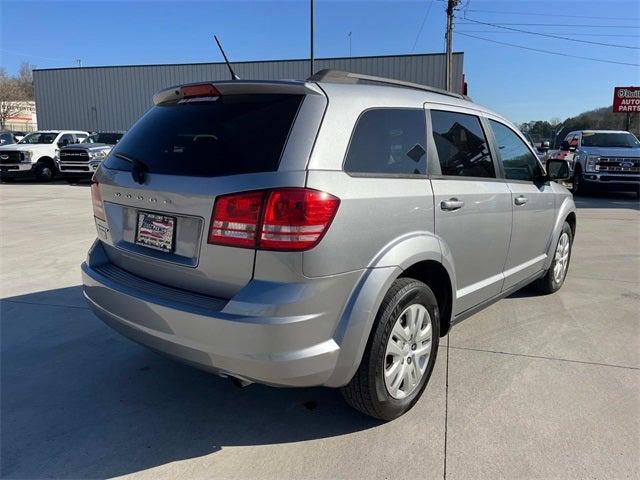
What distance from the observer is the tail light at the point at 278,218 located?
7.13 feet

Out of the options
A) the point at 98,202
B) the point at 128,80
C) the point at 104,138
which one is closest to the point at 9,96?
the point at 128,80

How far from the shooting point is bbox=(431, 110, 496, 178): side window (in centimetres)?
313

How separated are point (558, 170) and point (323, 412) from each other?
317cm

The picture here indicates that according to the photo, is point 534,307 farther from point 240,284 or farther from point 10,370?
point 10,370

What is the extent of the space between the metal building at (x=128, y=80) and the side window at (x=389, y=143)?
87.8 feet

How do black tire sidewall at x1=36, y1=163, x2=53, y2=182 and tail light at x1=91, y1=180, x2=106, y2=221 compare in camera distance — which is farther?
black tire sidewall at x1=36, y1=163, x2=53, y2=182

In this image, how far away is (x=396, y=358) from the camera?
2.75 meters

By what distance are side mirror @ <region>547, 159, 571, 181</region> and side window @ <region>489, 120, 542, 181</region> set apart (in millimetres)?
245

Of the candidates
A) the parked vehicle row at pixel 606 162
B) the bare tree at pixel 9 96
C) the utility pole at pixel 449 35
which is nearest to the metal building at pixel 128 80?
the utility pole at pixel 449 35

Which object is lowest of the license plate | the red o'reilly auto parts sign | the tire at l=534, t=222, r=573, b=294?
the tire at l=534, t=222, r=573, b=294

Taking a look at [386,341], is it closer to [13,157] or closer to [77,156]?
[77,156]

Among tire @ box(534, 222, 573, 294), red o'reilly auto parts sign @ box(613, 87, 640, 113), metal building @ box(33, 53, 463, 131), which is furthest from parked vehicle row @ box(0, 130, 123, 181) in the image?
red o'reilly auto parts sign @ box(613, 87, 640, 113)

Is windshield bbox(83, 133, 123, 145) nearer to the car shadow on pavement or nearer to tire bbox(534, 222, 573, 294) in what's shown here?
the car shadow on pavement

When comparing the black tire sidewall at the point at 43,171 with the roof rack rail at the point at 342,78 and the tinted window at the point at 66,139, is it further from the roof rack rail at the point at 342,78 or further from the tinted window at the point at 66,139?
the roof rack rail at the point at 342,78
